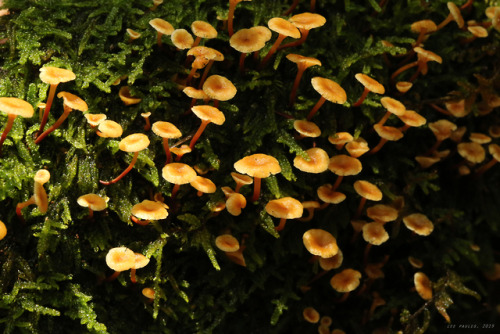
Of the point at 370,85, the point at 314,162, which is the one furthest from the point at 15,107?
the point at 370,85

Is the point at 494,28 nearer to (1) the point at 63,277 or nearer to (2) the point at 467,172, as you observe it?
(2) the point at 467,172

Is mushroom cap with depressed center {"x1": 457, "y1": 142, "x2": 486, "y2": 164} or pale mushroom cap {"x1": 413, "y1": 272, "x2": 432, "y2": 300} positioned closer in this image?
pale mushroom cap {"x1": 413, "y1": 272, "x2": 432, "y2": 300}

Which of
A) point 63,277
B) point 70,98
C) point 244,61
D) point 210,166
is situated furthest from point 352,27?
point 63,277

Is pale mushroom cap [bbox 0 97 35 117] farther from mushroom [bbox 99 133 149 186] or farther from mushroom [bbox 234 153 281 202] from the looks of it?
mushroom [bbox 234 153 281 202]

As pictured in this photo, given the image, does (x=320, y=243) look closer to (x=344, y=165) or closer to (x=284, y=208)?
(x=284, y=208)

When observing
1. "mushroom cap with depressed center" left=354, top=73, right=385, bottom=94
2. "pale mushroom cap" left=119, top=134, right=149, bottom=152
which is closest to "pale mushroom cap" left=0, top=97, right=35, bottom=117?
"pale mushroom cap" left=119, top=134, right=149, bottom=152
